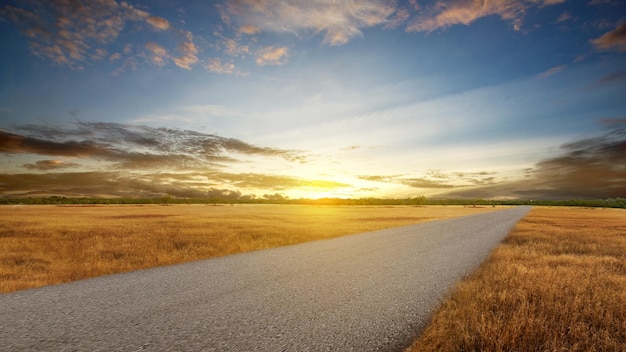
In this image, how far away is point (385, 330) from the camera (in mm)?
5738

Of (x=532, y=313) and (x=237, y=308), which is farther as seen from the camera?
(x=237, y=308)

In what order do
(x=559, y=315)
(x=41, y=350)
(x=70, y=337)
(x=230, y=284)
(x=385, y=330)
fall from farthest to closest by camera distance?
(x=230, y=284)
(x=559, y=315)
(x=385, y=330)
(x=70, y=337)
(x=41, y=350)

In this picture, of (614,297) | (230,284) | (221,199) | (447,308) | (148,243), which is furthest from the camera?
(221,199)

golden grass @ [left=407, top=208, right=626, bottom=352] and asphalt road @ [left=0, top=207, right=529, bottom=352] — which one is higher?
golden grass @ [left=407, top=208, right=626, bottom=352]

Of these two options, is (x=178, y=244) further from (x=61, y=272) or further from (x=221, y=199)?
(x=221, y=199)

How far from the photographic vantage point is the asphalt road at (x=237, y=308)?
521 cm

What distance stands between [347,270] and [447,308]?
14.4 feet

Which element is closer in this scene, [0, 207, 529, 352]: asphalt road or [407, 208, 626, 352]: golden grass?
[407, 208, 626, 352]: golden grass

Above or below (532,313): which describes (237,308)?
below

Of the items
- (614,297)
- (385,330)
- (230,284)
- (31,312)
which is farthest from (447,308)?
(31,312)

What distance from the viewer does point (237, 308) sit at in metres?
6.75

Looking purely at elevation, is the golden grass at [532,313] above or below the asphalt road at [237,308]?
above

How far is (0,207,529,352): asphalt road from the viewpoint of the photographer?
521 cm

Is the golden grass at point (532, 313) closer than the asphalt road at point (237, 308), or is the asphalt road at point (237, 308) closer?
the golden grass at point (532, 313)
